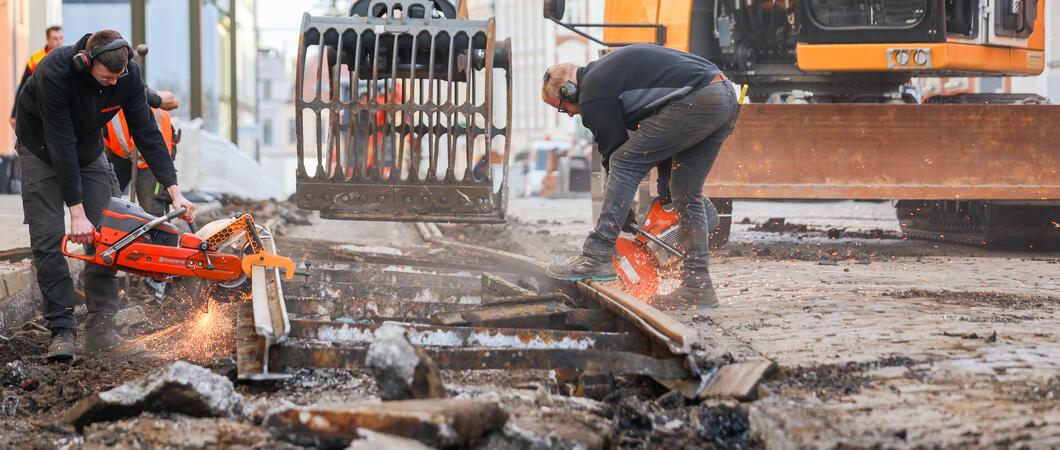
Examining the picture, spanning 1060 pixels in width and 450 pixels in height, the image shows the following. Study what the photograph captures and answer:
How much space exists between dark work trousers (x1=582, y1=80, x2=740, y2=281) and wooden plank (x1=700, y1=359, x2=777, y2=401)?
1.94 m

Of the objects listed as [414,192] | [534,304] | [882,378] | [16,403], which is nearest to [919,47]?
[414,192]

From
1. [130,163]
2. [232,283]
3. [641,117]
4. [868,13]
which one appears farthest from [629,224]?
[868,13]

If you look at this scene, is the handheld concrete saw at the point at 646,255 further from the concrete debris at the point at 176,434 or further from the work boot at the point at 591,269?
the concrete debris at the point at 176,434

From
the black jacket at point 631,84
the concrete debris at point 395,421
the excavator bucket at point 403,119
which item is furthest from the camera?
the excavator bucket at point 403,119

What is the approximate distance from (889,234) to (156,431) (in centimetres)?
1026

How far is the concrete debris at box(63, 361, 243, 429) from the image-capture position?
4090 millimetres

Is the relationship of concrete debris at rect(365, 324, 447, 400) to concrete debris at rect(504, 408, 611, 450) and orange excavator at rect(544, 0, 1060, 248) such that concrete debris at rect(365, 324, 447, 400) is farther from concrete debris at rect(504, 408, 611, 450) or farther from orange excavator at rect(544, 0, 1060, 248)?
orange excavator at rect(544, 0, 1060, 248)

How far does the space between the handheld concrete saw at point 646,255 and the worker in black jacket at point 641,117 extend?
0.73ft

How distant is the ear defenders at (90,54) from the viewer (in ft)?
18.2

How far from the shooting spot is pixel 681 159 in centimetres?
650

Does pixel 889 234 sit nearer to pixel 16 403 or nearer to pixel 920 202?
pixel 920 202

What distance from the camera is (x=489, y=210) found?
7.71m

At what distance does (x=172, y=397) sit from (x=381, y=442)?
1.18 metres

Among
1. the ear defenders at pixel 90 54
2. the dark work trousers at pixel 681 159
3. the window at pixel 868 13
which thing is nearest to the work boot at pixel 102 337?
the ear defenders at pixel 90 54
